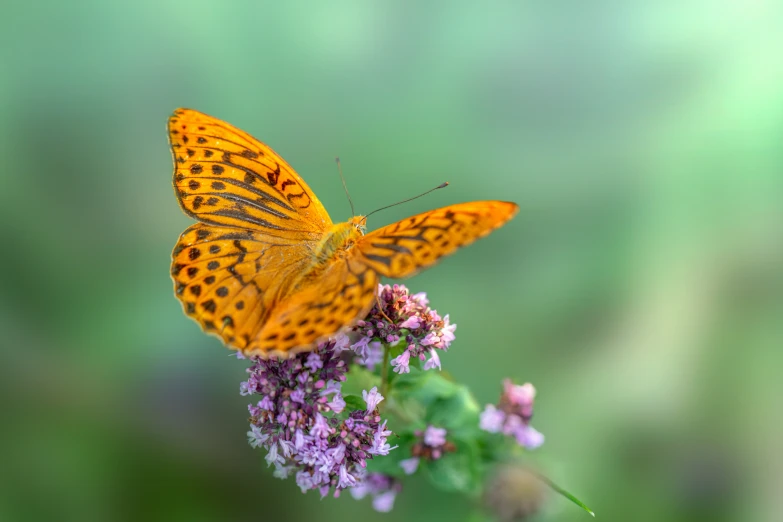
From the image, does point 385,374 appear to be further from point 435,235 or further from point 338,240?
point 435,235

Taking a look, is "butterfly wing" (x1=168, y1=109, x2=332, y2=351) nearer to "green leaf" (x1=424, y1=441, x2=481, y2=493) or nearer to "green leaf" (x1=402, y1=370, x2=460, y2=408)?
"green leaf" (x1=402, y1=370, x2=460, y2=408)

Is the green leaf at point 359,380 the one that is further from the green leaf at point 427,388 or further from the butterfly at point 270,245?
the butterfly at point 270,245

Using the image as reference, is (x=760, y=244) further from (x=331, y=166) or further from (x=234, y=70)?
(x=234, y=70)

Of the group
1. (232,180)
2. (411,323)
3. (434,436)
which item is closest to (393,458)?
(434,436)

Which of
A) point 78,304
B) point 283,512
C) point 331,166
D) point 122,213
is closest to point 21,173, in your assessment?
point 122,213

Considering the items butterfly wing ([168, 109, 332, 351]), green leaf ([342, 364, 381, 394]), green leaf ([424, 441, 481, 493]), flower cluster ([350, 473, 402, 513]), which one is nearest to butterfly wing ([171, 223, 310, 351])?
butterfly wing ([168, 109, 332, 351])
